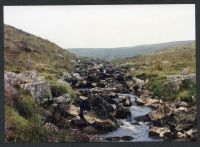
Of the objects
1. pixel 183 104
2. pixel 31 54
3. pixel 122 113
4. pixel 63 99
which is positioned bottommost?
pixel 122 113

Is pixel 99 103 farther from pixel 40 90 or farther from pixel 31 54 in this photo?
pixel 31 54

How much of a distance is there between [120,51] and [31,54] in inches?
55.2

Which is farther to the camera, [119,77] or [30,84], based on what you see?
[119,77]

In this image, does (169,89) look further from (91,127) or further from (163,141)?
(91,127)

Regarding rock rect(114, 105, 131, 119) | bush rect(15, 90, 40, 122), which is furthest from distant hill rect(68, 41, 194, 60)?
bush rect(15, 90, 40, 122)

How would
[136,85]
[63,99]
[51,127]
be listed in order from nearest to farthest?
[51,127] < [63,99] < [136,85]

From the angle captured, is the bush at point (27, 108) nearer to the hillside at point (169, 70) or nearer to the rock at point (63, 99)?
the rock at point (63, 99)

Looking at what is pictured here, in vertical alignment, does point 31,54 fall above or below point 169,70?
above

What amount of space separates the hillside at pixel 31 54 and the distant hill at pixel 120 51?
25cm

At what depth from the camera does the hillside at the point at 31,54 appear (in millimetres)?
7449

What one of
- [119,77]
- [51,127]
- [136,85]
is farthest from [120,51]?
[51,127]

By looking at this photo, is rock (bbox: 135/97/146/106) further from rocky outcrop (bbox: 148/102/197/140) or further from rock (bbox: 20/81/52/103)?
rock (bbox: 20/81/52/103)

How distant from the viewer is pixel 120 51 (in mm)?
7527

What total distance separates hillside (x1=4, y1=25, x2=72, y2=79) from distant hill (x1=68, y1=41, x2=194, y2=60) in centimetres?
25
